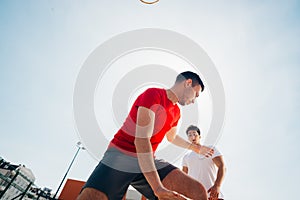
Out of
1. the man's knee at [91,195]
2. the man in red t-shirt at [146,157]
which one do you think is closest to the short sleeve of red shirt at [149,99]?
the man in red t-shirt at [146,157]

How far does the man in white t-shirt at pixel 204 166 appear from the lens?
346 cm

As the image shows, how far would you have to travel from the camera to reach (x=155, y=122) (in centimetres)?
194

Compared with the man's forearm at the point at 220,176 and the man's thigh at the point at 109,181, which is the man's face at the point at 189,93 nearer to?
the man's thigh at the point at 109,181

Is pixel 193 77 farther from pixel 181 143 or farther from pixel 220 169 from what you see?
pixel 220 169

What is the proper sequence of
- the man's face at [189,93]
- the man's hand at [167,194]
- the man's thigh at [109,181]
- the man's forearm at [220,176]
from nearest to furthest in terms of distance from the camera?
the man's hand at [167,194]
the man's thigh at [109,181]
the man's face at [189,93]
the man's forearm at [220,176]

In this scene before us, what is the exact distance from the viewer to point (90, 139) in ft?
10.0

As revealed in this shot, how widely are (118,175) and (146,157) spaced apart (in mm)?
449

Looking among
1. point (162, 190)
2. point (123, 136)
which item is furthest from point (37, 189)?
point (162, 190)

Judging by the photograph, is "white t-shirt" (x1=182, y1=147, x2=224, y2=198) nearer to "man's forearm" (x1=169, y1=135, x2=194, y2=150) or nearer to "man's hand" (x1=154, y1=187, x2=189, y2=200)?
"man's forearm" (x1=169, y1=135, x2=194, y2=150)

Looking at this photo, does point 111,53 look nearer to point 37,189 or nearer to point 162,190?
point 162,190

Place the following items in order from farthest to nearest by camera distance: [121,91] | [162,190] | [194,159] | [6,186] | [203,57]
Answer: [6,186] < [203,57] < [194,159] < [121,91] < [162,190]

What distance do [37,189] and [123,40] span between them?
6.78 metres

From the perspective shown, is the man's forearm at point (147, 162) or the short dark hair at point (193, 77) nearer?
the man's forearm at point (147, 162)

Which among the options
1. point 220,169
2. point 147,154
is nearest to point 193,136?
point 220,169
